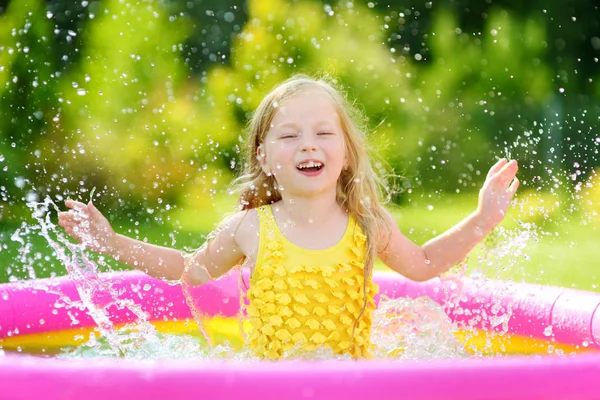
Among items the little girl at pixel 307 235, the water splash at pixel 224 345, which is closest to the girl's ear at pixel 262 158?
the little girl at pixel 307 235

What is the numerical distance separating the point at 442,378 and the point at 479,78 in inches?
363

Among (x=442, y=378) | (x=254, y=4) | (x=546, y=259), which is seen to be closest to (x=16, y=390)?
(x=442, y=378)

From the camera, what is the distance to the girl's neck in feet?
8.05

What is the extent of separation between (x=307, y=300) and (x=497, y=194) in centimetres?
74

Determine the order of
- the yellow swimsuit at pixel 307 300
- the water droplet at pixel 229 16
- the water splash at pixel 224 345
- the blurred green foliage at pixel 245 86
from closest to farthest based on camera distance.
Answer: the yellow swimsuit at pixel 307 300 < the water splash at pixel 224 345 < the blurred green foliage at pixel 245 86 < the water droplet at pixel 229 16

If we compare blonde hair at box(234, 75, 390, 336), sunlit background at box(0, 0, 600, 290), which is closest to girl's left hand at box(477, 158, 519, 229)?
blonde hair at box(234, 75, 390, 336)

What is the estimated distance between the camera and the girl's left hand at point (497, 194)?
2.61 meters

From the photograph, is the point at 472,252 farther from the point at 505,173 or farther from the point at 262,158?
the point at 262,158

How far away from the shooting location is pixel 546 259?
21.2 feet

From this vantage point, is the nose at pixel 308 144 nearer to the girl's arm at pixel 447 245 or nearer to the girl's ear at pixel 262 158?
the girl's ear at pixel 262 158

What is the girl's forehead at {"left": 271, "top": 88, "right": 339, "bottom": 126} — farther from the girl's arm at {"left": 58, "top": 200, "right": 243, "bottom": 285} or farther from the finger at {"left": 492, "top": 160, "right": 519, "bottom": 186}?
the finger at {"left": 492, "top": 160, "right": 519, "bottom": 186}

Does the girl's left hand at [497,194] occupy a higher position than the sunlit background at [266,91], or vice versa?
the sunlit background at [266,91]

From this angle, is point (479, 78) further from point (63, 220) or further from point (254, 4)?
point (63, 220)

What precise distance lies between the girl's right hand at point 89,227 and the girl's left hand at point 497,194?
113cm
